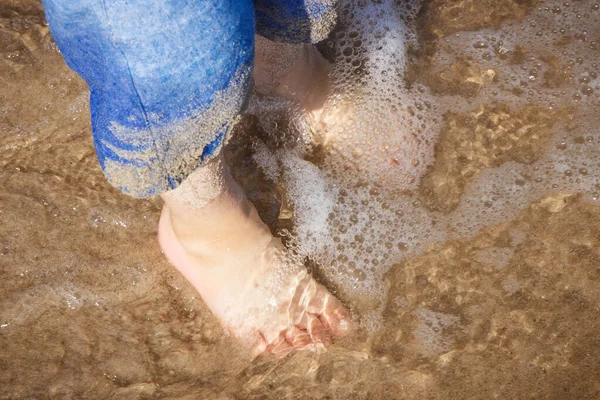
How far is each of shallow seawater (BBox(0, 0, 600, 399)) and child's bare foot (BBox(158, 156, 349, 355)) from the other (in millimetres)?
54

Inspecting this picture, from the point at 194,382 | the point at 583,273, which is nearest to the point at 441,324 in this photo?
the point at 583,273

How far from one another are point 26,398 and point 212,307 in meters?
0.46

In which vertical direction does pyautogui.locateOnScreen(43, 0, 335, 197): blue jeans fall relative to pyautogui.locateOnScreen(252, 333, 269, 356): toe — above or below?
above

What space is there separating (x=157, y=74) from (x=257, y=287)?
708 millimetres

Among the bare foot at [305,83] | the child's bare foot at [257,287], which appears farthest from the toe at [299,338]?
the bare foot at [305,83]

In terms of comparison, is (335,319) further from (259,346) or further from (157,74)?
(157,74)

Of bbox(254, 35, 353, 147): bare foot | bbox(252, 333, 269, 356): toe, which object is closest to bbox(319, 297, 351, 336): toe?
bbox(252, 333, 269, 356): toe

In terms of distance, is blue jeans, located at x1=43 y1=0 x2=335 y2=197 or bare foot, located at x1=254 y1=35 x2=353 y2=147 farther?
bare foot, located at x1=254 y1=35 x2=353 y2=147

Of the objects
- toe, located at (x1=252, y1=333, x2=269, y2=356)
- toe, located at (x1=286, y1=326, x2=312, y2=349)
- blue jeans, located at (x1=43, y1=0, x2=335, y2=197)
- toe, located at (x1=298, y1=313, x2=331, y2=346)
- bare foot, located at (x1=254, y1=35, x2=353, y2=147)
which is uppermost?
blue jeans, located at (x1=43, y1=0, x2=335, y2=197)

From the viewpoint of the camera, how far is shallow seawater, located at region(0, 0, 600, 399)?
1386 mm

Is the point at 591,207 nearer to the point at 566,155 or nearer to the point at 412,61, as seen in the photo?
the point at 566,155

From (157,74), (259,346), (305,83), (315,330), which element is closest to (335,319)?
(315,330)

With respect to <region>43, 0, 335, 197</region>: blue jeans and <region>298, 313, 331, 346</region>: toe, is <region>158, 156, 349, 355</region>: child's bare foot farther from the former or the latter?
<region>43, 0, 335, 197</region>: blue jeans

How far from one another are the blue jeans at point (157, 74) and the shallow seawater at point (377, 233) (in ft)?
1.91
